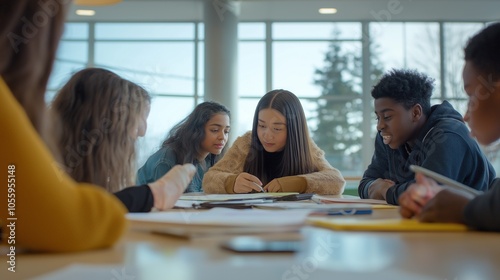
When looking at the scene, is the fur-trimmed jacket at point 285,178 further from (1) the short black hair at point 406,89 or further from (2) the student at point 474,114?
(2) the student at point 474,114

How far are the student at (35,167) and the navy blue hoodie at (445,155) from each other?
4.45 ft

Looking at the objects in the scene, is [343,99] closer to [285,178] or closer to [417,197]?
[285,178]

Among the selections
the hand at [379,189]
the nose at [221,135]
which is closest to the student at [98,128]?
the hand at [379,189]

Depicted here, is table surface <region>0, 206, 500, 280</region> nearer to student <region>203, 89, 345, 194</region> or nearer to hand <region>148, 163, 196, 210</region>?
hand <region>148, 163, 196, 210</region>

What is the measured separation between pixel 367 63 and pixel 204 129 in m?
7.08

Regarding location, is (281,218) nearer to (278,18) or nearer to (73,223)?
(73,223)

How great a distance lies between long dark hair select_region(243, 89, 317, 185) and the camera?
3.23 m

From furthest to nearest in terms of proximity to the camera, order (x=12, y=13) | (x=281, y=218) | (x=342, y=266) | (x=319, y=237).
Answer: (x=281, y=218), (x=319, y=237), (x=12, y=13), (x=342, y=266)

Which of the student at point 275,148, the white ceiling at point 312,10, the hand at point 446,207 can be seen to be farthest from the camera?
the white ceiling at point 312,10

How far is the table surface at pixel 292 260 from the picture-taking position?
576 millimetres

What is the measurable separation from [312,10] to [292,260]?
9189 mm

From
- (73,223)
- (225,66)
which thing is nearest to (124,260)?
(73,223)

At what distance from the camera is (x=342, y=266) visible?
60 cm

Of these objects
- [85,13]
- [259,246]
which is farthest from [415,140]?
[85,13]
